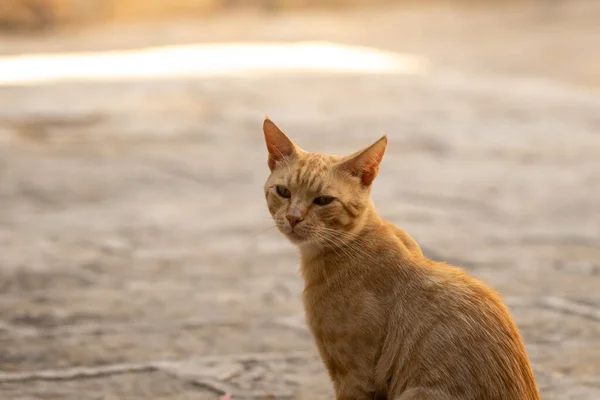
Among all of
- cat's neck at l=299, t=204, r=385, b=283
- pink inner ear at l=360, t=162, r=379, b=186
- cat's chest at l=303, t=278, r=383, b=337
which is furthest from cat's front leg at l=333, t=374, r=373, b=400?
pink inner ear at l=360, t=162, r=379, b=186

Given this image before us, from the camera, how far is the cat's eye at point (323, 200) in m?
2.28

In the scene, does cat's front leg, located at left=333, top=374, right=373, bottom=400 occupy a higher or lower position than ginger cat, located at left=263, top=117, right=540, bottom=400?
lower

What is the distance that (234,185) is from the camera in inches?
202

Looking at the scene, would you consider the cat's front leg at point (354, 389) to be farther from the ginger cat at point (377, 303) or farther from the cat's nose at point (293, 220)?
the cat's nose at point (293, 220)

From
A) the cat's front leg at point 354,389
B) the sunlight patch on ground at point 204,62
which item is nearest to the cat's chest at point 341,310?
the cat's front leg at point 354,389

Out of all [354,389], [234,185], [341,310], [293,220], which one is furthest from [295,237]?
[234,185]

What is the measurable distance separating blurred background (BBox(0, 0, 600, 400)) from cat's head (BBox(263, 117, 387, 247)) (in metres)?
0.66

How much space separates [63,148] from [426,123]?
2.67 metres

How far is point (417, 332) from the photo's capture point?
210cm

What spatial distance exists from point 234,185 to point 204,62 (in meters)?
3.35

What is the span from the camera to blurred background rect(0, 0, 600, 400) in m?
2.96

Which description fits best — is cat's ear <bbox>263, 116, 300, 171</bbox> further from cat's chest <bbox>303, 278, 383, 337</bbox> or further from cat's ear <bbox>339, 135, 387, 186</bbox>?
cat's chest <bbox>303, 278, 383, 337</bbox>

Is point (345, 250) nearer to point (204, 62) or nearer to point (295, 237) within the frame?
point (295, 237)

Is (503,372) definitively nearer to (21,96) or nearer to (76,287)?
(76,287)
